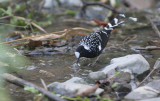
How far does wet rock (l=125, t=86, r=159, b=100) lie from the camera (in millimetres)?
3382

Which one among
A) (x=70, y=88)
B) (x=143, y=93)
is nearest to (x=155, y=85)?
(x=143, y=93)

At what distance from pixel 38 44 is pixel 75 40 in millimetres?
1062

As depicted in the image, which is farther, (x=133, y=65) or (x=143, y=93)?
(x=133, y=65)

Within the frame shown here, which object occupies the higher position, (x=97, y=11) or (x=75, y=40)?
(x=97, y=11)

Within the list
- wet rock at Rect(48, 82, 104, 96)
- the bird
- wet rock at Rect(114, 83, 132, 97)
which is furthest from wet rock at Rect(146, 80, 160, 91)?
the bird

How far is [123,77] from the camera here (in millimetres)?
3957

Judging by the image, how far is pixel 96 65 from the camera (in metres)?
5.07

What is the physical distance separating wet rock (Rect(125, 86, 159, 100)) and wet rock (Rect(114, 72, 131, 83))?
1.46ft

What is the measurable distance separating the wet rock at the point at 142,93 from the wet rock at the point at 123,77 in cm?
45

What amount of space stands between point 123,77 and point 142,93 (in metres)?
0.60

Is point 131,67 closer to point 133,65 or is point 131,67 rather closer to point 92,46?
point 133,65

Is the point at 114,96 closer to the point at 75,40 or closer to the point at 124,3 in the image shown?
the point at 75,40

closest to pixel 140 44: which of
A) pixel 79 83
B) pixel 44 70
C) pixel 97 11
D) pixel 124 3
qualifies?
pixel 44 70

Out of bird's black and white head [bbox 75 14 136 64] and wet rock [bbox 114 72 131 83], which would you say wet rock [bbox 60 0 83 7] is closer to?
bird's black and white head [bbox 75 14 136 64]
